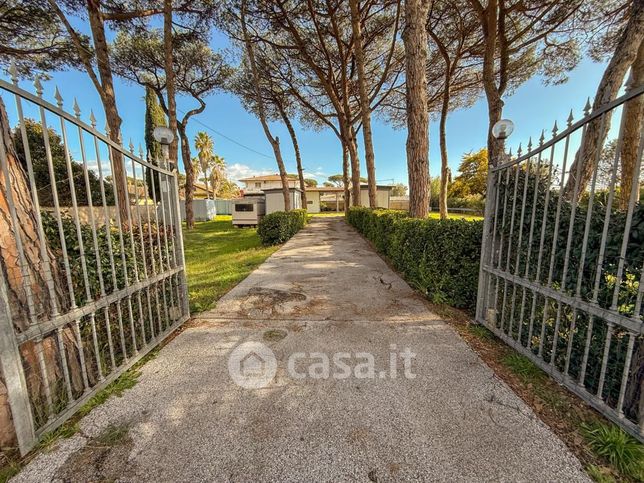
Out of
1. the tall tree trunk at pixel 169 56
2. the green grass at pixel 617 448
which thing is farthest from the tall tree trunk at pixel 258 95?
the green grass at pixel 617 448

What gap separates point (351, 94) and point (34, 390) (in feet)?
51.8

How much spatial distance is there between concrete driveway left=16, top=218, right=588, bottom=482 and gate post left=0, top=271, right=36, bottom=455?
0.49ft

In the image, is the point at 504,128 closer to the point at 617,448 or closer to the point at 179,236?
the point at 617,448

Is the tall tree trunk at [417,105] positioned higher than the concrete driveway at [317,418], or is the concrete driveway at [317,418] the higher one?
the tall tree trunk at [417,105]

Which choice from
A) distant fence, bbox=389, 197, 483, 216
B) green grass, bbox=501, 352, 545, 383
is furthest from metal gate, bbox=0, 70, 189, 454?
distant fence, bbox=389, 197, 483, 216

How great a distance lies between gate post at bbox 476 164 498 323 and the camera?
2.79 meters

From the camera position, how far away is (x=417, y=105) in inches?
191

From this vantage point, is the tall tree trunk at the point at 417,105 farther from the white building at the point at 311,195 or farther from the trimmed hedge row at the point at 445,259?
the white building at the point at 311,195

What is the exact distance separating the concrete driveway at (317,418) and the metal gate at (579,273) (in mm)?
493

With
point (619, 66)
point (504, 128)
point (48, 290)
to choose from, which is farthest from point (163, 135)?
point (619, 66)

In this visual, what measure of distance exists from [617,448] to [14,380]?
3.18 m

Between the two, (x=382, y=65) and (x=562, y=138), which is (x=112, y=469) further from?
(x=382, y=65)

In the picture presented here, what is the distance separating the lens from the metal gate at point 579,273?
62.0 inches

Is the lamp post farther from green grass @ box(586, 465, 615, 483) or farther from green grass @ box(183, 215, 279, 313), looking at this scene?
green grass @ box(183, 215, 279, 313)
